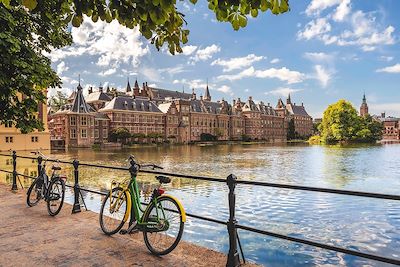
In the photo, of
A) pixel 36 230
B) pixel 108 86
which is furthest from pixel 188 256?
pixel 108 86

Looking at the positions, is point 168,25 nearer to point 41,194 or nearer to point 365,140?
point 41,194

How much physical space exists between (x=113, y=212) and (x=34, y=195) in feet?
10.2

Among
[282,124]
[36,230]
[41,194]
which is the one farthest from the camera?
[282,124]

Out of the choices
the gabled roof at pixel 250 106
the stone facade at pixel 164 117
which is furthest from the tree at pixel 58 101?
the gabled roof at pixel 250 106

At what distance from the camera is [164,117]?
8319 centimetres

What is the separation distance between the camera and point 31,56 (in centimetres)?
893

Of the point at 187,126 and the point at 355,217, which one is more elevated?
the point at 187,126

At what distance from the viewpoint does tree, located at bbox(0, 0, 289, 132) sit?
9.72 feet

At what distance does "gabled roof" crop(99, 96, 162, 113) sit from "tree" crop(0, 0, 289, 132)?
204ft

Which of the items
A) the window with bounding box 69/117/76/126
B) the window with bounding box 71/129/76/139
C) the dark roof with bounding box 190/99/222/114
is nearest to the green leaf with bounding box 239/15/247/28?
the window with bounding box 71/129/76/139

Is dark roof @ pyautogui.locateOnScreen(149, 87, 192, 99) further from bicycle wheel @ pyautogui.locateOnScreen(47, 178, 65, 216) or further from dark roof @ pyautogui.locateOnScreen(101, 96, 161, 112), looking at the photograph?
bicycle wheel @ pyautogui.locateOnScreen(47, 178, 65, 216)

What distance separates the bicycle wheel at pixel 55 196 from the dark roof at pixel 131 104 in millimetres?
65630

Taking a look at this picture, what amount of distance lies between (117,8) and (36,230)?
4557 mm

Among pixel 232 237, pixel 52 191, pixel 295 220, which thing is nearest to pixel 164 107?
pixel 295 220
